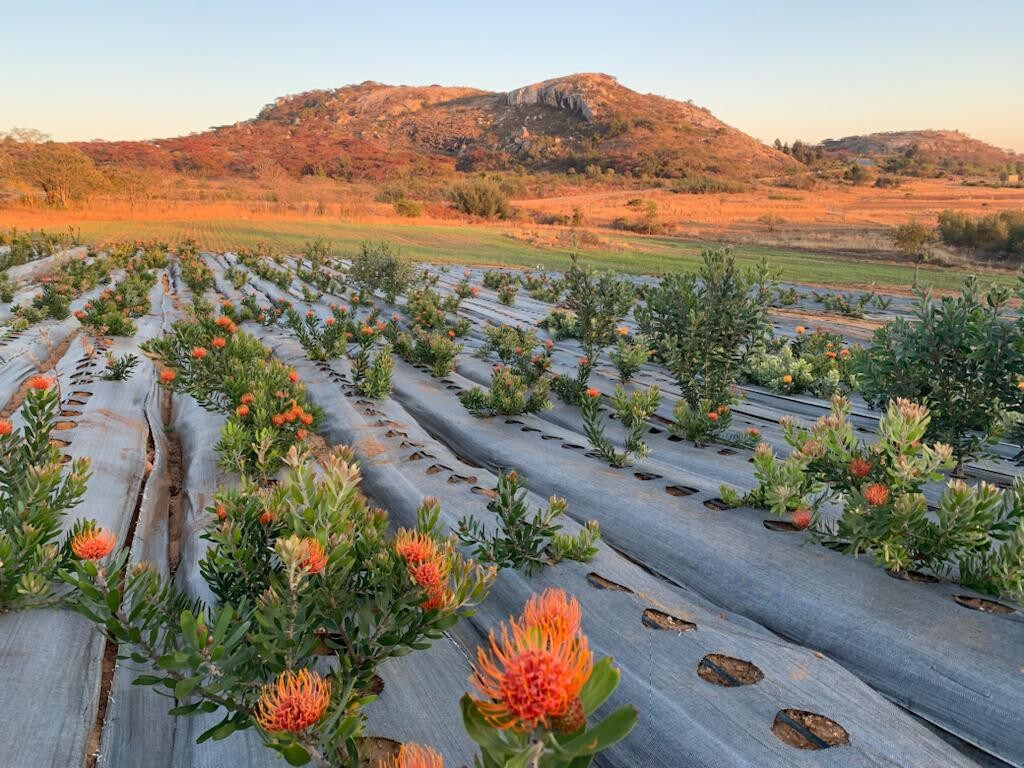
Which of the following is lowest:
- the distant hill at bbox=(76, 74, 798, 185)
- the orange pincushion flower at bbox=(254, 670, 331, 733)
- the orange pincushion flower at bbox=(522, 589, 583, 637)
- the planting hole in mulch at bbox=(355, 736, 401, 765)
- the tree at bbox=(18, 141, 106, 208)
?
the planting hole in mulch at bbox=(355, 736, 401, 765)

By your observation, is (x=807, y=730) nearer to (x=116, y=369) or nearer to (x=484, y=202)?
(x=116, y=369)

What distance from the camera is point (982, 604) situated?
2.39 metres

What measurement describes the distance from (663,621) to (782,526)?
1.14 metres

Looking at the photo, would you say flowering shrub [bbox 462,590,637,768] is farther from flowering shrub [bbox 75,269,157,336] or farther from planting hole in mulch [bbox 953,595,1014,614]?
flowering shrub [bbox 75,269,157,336]

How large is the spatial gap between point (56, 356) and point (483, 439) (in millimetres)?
6532

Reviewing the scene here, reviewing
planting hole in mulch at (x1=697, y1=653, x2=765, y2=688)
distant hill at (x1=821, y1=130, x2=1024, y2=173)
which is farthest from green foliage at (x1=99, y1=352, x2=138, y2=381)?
distant hill at (x1=821, y1=130, x2=1024, y2=173)

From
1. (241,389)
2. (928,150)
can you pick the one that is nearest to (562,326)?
(241,389)

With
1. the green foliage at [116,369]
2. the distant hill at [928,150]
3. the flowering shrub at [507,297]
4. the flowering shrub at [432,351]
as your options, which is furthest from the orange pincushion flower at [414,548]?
the distant hill at [928,150]

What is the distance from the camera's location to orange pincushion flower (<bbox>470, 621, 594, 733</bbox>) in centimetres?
79

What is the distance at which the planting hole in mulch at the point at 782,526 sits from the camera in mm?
3209

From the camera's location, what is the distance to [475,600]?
1.73 metres

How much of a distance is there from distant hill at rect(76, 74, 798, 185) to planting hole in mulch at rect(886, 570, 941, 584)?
232 ft

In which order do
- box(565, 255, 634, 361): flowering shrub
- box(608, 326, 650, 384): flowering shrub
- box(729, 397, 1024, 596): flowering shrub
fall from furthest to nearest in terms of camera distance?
1. box(565, 255, 634, 361): flowering shrub
2. box(608, 326, 650, 384): flowering shrub
3. box(729, 397, 1024, 596): flowering shrub

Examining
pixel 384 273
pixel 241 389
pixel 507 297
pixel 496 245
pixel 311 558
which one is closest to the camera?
pixel 311 558
